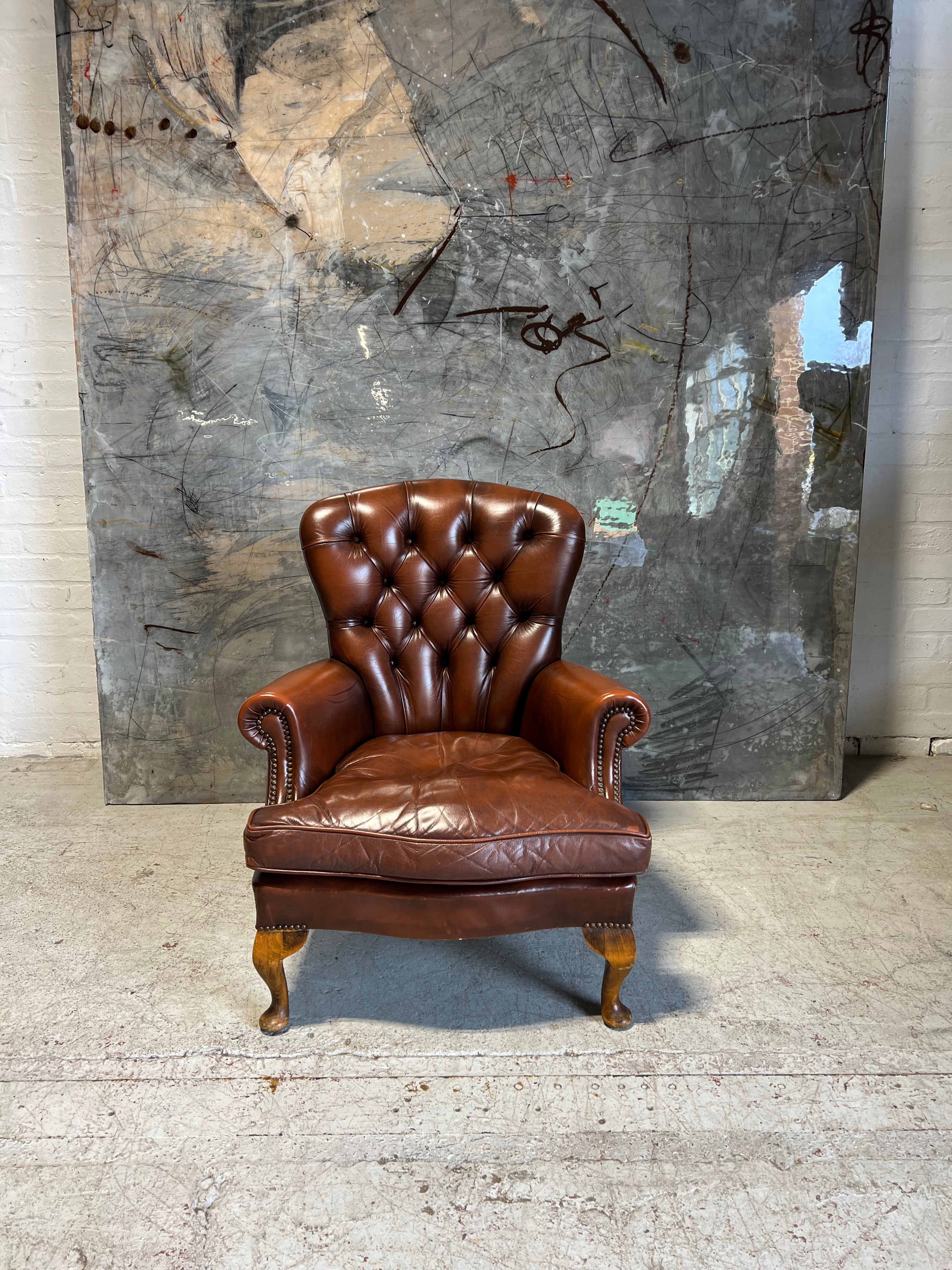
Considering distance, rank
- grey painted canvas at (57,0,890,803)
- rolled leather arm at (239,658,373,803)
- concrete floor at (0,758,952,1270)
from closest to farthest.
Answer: concrete floor at (0,758,952,1270) → rolled leather arm at (239,658,373,803) → grey painted canvas at (57,0,890,803)

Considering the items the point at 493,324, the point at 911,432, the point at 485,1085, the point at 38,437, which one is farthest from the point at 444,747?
the point at 911,432

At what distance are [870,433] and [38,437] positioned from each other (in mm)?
2819

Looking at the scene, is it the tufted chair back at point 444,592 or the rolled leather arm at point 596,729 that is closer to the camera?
the rolled leather arm at point 596,729

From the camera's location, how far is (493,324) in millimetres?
2555

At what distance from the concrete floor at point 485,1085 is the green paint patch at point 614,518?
39.8 inches

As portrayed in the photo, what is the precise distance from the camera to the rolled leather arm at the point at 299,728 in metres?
1.68

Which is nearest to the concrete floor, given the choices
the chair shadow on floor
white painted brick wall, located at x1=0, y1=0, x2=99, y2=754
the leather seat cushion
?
the chair shadow on floor

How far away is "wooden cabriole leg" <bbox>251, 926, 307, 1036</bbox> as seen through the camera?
1.59 m

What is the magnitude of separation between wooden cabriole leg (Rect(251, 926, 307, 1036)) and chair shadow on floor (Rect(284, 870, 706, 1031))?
0.05 metres

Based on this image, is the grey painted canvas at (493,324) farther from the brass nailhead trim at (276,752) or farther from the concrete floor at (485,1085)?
the brass nailhead trim at (276,752)

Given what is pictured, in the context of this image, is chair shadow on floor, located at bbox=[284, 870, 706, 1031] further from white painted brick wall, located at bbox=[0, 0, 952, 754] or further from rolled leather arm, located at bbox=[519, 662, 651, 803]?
white painted brick wall, located at bbox=[0, 0, 952, 754]

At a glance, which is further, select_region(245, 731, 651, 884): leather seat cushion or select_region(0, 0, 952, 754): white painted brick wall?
select_region(0, 0, 952, 754): white painted brick wall

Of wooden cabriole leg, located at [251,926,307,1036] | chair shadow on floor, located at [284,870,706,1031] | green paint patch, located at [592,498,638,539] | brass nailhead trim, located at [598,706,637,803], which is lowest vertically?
chair shadow on floor, located at [284,870,706,1031]

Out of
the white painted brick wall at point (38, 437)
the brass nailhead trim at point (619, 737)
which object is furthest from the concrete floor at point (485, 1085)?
the white painted brick wall at point (38, 437)
